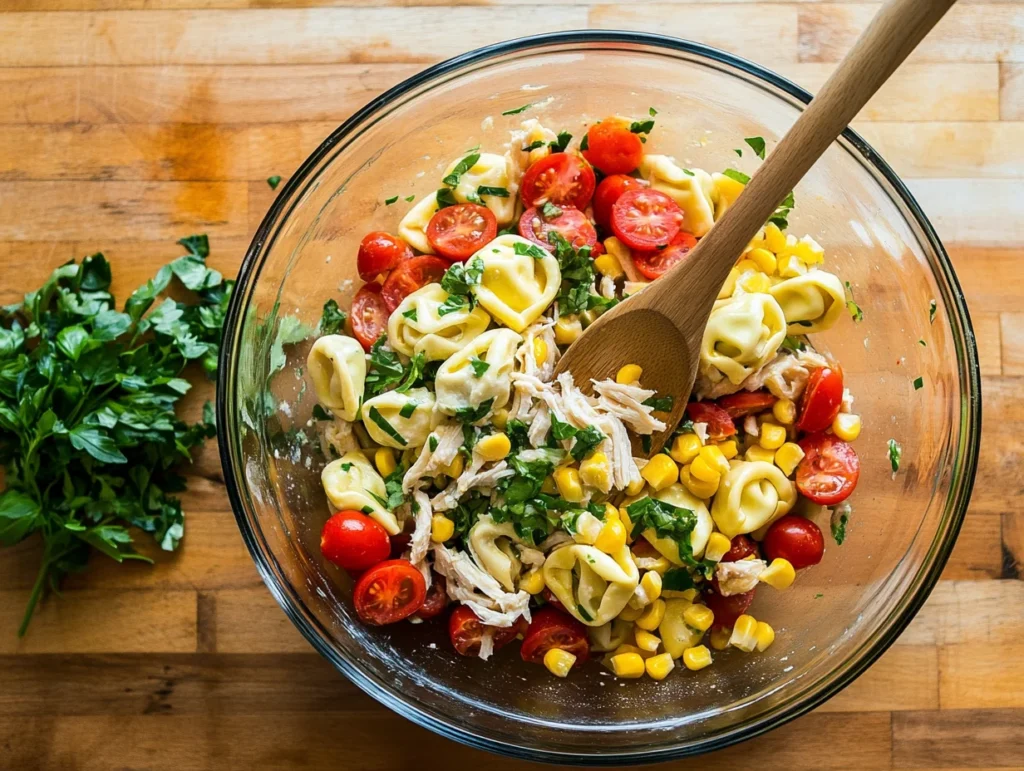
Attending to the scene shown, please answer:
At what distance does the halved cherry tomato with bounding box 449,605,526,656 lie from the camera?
2.82 meters

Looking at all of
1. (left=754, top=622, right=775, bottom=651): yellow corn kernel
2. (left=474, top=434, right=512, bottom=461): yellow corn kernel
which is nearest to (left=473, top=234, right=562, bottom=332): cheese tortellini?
(left=474, top=434, right=512, bottom=461): yellow corn kernel

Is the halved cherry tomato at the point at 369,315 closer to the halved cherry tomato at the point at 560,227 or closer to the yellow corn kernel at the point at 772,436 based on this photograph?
the halved cherry tomato at the point at 560,227

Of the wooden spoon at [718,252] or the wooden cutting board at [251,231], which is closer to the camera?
the wooden spoon at [718,252]

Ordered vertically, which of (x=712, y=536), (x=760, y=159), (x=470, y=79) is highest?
(x=470, y=79)

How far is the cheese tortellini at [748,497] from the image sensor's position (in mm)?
2795

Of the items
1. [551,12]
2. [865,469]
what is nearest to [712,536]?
[865,469]

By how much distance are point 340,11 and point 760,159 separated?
1674mm

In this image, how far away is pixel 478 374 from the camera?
106 inches

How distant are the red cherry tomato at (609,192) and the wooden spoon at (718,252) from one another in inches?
16.1

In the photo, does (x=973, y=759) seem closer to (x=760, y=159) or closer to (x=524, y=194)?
(x=760, y=159)

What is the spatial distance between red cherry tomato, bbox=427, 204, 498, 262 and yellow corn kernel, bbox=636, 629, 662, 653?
1390 mm

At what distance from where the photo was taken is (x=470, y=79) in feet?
9.95

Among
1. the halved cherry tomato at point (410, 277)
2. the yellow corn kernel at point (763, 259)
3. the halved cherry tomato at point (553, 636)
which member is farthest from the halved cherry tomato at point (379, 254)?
the halved cherry tomato at point (553, 636)

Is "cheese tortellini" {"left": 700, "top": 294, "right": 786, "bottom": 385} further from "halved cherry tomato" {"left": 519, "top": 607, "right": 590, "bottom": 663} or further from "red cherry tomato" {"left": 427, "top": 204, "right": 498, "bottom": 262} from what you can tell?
"halved cherry tomato" {"left": 519, "top": 607, "right": 590, "bottom": 663}
